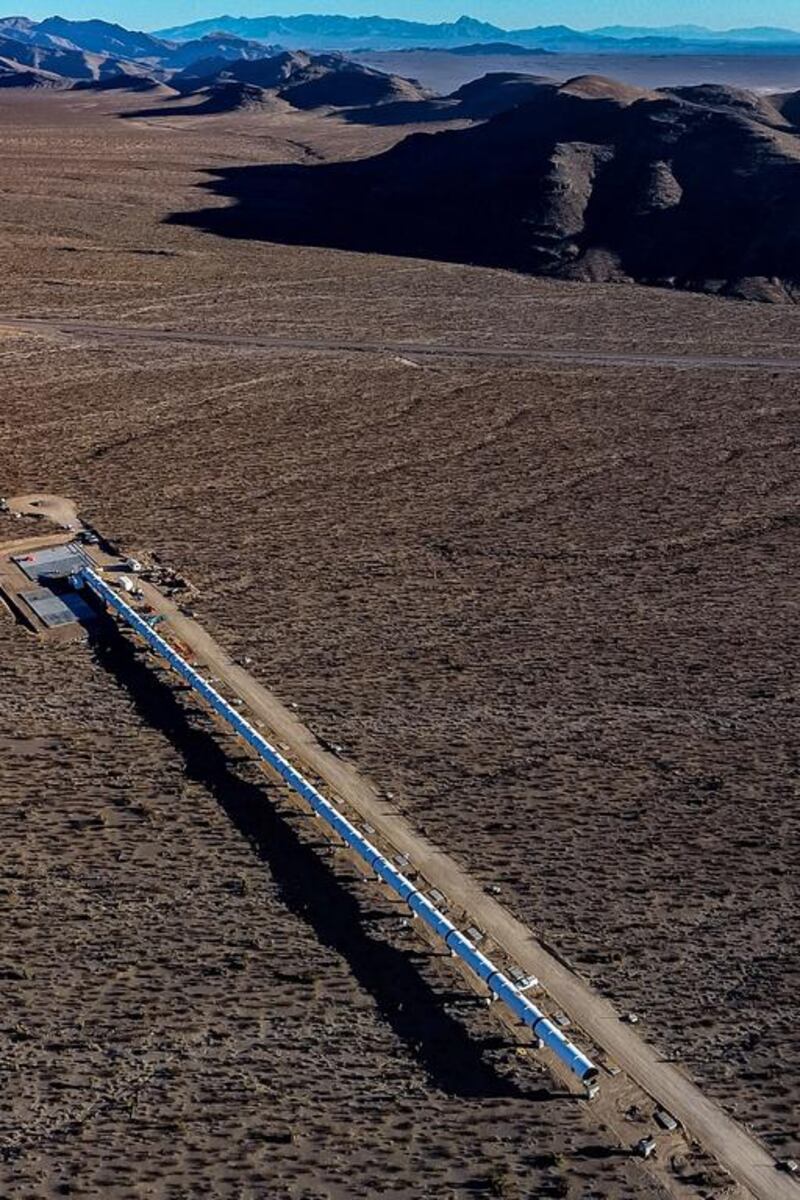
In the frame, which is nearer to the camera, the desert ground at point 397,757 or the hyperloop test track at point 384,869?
the desert ground at point 397,757

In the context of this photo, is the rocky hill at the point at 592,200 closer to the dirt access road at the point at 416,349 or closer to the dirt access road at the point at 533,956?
the dirt access road at the point at 416,349

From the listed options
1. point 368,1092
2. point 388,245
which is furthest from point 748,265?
point 368,1092

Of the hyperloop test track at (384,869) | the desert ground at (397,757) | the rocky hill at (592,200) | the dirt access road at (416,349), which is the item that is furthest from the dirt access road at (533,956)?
the rocky hill at (592,200)

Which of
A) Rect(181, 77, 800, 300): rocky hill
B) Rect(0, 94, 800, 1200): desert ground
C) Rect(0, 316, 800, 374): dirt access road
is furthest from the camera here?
Rect(181, 77, 800, 300): rocky hill

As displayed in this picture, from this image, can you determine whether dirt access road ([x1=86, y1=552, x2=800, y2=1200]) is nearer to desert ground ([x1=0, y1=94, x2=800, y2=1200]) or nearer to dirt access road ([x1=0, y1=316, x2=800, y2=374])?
desert ground ([x1=0, y1=94, x2=800, y2=1200])

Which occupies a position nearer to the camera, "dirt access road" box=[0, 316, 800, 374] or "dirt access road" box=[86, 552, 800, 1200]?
"dirt access road" box=[86, 552, 800, 1200]

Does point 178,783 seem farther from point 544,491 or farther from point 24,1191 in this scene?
point 544,491

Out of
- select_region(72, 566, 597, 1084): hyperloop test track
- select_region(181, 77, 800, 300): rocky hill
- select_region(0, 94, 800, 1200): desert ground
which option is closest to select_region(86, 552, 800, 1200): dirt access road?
select_region(0, 94, 800, 1200): desert ground

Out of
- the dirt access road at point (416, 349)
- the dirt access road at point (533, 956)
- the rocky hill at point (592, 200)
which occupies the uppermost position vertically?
the rocky hill at point (592, 200)
